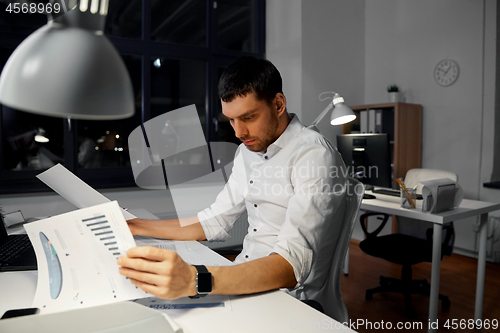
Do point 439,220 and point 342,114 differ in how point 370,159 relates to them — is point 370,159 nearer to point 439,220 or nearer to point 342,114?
point 342,114

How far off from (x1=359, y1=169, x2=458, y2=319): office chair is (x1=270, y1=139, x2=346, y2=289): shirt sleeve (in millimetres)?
1387

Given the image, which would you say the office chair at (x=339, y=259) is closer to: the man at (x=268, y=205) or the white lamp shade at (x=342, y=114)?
the man at (x=268, y=205)

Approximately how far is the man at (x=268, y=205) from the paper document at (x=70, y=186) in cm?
25

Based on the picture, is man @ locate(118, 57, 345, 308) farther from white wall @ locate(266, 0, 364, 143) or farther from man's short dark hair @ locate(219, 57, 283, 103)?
white wall @ locate(266, 0, 364, 143)

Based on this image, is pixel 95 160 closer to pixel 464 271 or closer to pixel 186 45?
pixel 186 45

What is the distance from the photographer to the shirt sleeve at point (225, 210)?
54.6 inches

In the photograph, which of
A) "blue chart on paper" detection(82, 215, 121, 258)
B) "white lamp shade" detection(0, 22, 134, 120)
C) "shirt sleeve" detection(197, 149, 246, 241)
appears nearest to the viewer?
"white lamp shade" detection(0, 22, 134, 120)

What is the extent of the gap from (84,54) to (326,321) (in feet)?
2.19

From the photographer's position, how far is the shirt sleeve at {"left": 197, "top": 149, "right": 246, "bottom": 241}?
1.39 m

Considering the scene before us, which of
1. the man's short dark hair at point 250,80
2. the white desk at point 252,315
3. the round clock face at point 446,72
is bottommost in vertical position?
the white desk at point 252,315

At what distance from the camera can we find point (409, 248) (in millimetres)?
2281

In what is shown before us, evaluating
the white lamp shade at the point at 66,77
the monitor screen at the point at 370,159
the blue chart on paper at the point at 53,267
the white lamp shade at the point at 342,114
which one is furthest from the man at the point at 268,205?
the monitor screen at the point at 370,159

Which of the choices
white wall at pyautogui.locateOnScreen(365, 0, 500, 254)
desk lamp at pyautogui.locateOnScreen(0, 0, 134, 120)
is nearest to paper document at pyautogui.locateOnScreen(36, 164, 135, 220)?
desk lamp at pyautogui.locateOnScreen(0, 0, 134, 120)

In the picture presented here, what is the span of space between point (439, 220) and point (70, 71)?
6.21 ft
